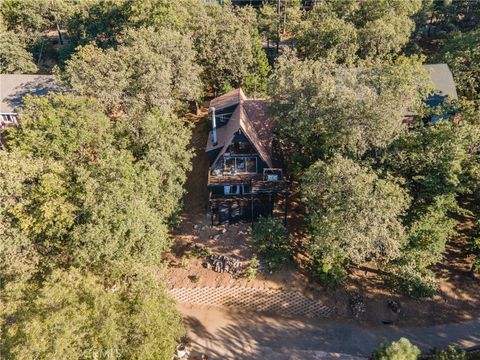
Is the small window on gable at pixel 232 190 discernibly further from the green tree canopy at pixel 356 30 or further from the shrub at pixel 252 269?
the green tree canopy at pixel 356 30

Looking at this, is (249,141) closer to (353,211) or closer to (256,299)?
(353,211)

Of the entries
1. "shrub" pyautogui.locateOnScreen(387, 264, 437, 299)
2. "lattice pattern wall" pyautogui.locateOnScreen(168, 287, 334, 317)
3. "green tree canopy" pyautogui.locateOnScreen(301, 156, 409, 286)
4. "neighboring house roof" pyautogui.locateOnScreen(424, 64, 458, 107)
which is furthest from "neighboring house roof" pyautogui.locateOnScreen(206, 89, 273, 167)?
"neighboring house roof" pyautogui.locateOnScreen(424, 64, 458, 107)

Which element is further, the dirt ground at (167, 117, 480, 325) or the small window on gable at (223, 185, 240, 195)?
the small window on gable at (223, 185, 240, 195)

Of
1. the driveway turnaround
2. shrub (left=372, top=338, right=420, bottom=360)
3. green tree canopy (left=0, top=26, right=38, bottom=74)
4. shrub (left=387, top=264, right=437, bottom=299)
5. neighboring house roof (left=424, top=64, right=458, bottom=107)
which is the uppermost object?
green tree canopy (left=0, top=26, right=38, bottom=74)

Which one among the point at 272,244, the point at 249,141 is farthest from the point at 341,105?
the point at 272,244

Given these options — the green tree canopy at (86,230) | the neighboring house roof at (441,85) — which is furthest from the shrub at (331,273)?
the neighboring house roof at (441,85)

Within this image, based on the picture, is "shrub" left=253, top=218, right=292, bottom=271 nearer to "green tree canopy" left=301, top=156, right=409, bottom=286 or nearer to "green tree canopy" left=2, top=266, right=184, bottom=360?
"green tree canopy" left=301, top=156, right=409, bottom=286
